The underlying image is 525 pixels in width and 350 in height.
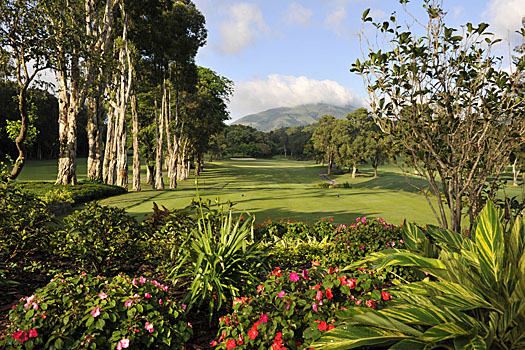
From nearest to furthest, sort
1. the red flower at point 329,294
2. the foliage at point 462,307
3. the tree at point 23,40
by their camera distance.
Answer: the foliage at point 462,307, the red flower at point 329,294, the tree at point 23,40

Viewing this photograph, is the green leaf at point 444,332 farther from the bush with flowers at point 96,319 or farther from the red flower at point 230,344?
the bush with flowers at point 96,319

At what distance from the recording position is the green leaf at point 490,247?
260 cm

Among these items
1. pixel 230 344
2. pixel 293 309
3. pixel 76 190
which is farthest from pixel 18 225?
pixel 76 190

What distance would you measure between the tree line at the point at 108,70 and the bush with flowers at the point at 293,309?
11198 millimetres

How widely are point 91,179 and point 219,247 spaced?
17.1 metres

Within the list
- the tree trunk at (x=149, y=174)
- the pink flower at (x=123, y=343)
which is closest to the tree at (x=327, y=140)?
the tree trunk at (x=149, y=174)

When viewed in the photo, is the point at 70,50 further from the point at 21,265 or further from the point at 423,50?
the point at 423,50

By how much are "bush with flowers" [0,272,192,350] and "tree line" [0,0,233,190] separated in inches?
397

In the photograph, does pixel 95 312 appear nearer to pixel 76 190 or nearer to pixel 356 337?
pixel 356 337

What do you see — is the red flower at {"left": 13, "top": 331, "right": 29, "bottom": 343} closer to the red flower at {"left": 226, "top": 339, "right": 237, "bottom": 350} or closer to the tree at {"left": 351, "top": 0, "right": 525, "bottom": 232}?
the red flower at {"left": 226, "top": 339, "right": 237, "bottom": 350}

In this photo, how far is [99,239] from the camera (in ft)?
14.9

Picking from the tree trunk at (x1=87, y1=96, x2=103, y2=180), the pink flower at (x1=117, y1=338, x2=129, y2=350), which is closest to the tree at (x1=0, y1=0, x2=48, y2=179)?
the tree trunk at (x1=87, y1=96, x2=103, y2=180)

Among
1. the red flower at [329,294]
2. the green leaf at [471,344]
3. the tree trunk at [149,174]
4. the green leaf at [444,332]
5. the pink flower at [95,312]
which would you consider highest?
the green leaf at [444,332]

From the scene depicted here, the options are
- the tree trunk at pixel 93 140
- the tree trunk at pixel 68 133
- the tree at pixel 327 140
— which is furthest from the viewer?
the tree at pixel 327 140
